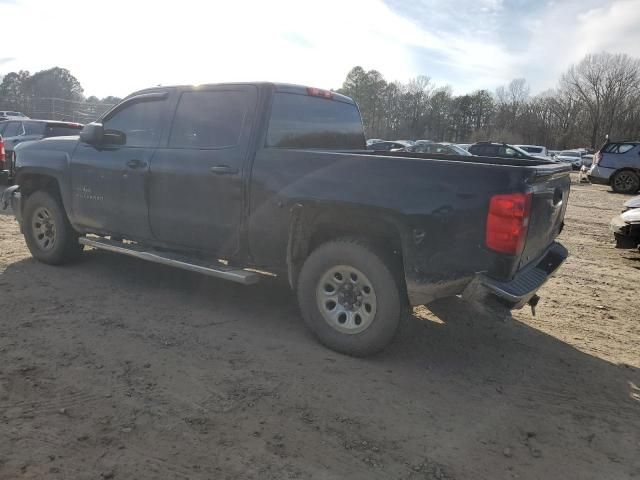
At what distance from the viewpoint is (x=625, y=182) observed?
18.0 metres

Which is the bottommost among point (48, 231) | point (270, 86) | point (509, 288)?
point (48, 231)

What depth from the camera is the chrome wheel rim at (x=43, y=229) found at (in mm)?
5688

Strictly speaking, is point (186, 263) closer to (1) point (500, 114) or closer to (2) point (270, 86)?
(2) point (270, 86)

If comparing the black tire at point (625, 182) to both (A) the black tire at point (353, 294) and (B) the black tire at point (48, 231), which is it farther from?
(B) the black tire at point (48, 231)

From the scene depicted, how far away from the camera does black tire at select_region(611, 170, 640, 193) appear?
17.8m

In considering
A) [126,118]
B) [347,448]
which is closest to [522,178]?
[347,448]

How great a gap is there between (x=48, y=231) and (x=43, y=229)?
0.20 feet

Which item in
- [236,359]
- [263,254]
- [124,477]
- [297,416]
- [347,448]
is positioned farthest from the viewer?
[263,254]

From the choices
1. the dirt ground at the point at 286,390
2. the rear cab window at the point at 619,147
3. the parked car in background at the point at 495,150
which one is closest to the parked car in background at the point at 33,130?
the dirt ground at the point at 286,390

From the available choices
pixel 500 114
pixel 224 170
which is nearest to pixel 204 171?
pixel 224 170

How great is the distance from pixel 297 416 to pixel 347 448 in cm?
40

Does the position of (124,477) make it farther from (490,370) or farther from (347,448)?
(490,370)

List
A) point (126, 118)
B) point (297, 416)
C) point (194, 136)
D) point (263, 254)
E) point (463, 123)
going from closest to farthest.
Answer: point (297, 416) → point (263, 254) → point (194, 136) → point (126, 118) → point (463, 123)

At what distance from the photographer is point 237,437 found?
106 inches
